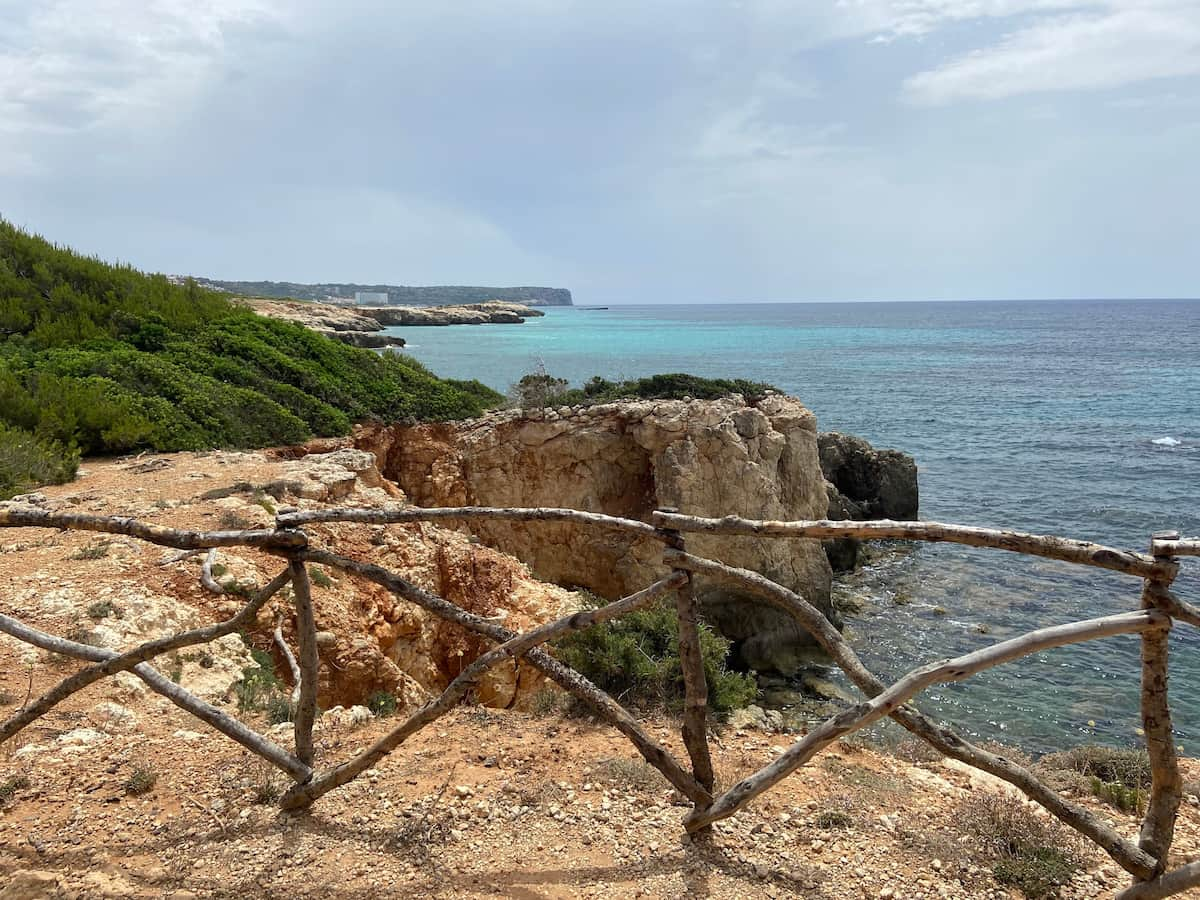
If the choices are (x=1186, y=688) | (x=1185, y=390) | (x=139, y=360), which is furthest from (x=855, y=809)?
(x=1185, y=390)

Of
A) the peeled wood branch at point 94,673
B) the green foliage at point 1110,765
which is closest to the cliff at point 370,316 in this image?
the peeled wood branch at point 94,673

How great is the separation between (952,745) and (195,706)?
3739mm

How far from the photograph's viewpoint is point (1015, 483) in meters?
23.8

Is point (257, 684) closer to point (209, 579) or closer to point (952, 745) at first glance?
point (209, 579)

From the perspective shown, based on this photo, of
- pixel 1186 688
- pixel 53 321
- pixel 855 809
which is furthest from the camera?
pixel 53 321

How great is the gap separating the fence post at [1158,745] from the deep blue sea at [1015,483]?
8655 millimetres

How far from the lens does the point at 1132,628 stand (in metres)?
2.74

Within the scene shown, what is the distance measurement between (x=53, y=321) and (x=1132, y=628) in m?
18.8

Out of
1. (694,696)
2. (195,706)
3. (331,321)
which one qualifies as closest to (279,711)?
(195,706)

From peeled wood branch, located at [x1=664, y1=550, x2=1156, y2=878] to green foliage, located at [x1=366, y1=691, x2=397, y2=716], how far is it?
137 inches

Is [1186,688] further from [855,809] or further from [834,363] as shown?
[834,363]

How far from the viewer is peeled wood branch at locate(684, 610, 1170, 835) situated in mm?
2709

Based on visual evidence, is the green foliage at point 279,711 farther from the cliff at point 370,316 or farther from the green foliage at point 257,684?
the cliff at point 370,316

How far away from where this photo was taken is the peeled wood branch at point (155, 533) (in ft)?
11.3
